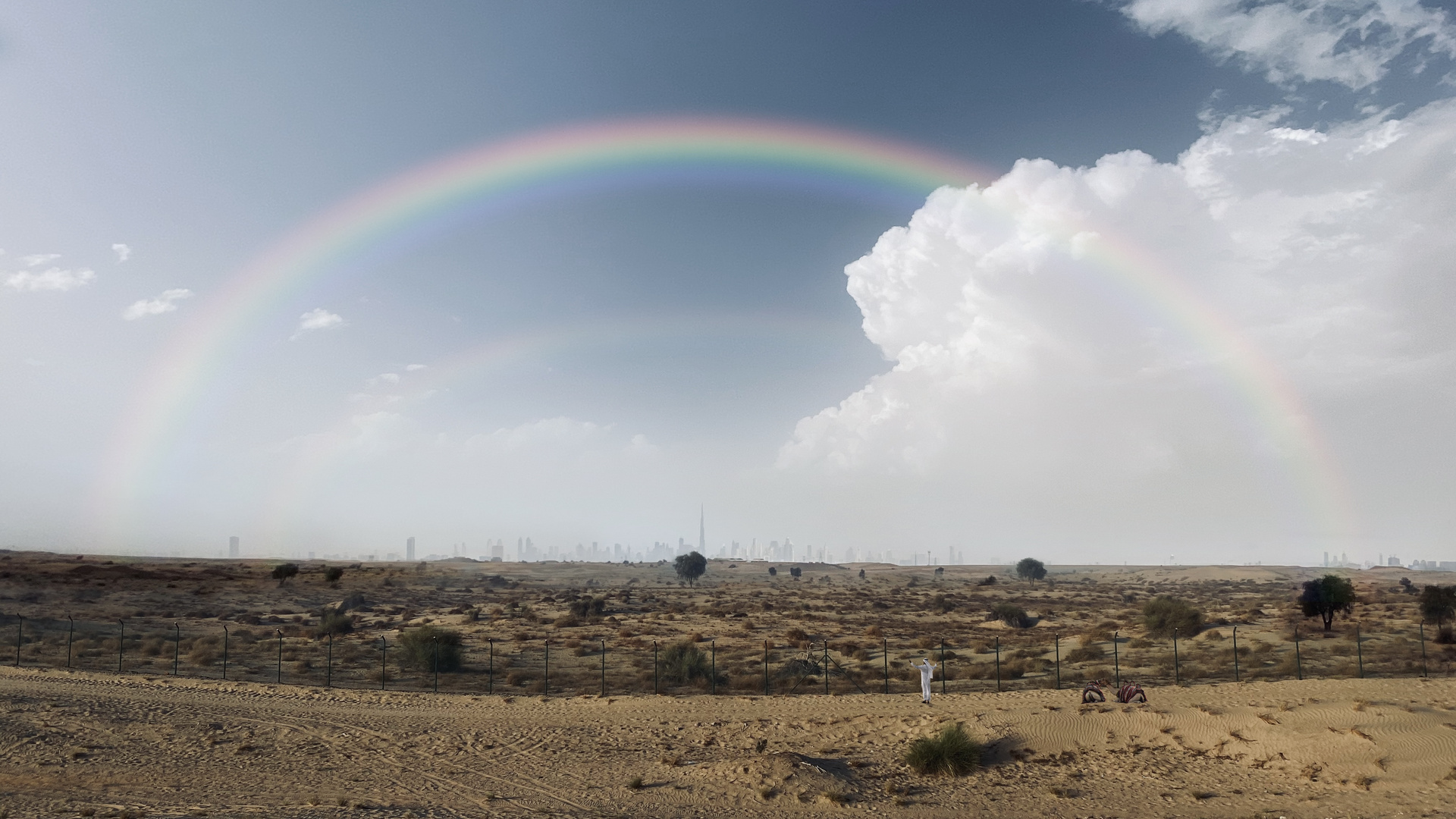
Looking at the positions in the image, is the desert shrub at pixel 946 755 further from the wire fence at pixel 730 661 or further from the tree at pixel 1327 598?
the tree at pixel 1327 598

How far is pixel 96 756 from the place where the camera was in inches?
1014

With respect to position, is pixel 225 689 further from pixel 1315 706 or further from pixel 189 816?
pixel 1315 706

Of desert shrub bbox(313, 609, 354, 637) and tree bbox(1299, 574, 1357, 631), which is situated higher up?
tree bbox(1299, 574, 1357, 631)

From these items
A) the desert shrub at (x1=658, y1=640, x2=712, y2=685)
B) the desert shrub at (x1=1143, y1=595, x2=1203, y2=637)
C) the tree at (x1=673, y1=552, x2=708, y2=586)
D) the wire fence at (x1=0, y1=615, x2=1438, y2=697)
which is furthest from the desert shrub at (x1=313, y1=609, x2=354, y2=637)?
the tree at (x1=673, y1=552, x2=708, y2=586)

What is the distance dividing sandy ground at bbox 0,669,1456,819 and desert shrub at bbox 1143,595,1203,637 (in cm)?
1938

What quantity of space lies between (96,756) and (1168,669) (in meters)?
44.1

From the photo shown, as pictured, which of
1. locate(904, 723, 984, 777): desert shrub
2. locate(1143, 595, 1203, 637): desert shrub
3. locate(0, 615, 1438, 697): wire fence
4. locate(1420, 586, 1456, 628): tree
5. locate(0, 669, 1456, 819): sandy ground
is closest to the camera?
locate(0, 669, 1456, 819): sandy ground

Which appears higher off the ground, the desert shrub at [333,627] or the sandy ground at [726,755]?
the sandy ground at [726,755]

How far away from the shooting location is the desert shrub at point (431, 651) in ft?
143

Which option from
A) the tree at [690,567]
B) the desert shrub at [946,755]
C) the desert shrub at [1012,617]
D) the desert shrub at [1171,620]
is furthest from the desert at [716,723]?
the tree at [690,567]

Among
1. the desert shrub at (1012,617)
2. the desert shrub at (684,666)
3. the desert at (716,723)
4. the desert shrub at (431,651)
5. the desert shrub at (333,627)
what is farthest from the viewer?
the desert shrub at (1012,617)

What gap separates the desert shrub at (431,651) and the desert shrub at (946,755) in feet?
89.5

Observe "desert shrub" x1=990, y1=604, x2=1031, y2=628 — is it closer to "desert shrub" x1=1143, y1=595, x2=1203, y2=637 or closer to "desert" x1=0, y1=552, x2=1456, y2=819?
"desert" x1=0, y1=552, x2=1456, y2=819

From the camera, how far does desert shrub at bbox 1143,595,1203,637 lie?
2140 inches
